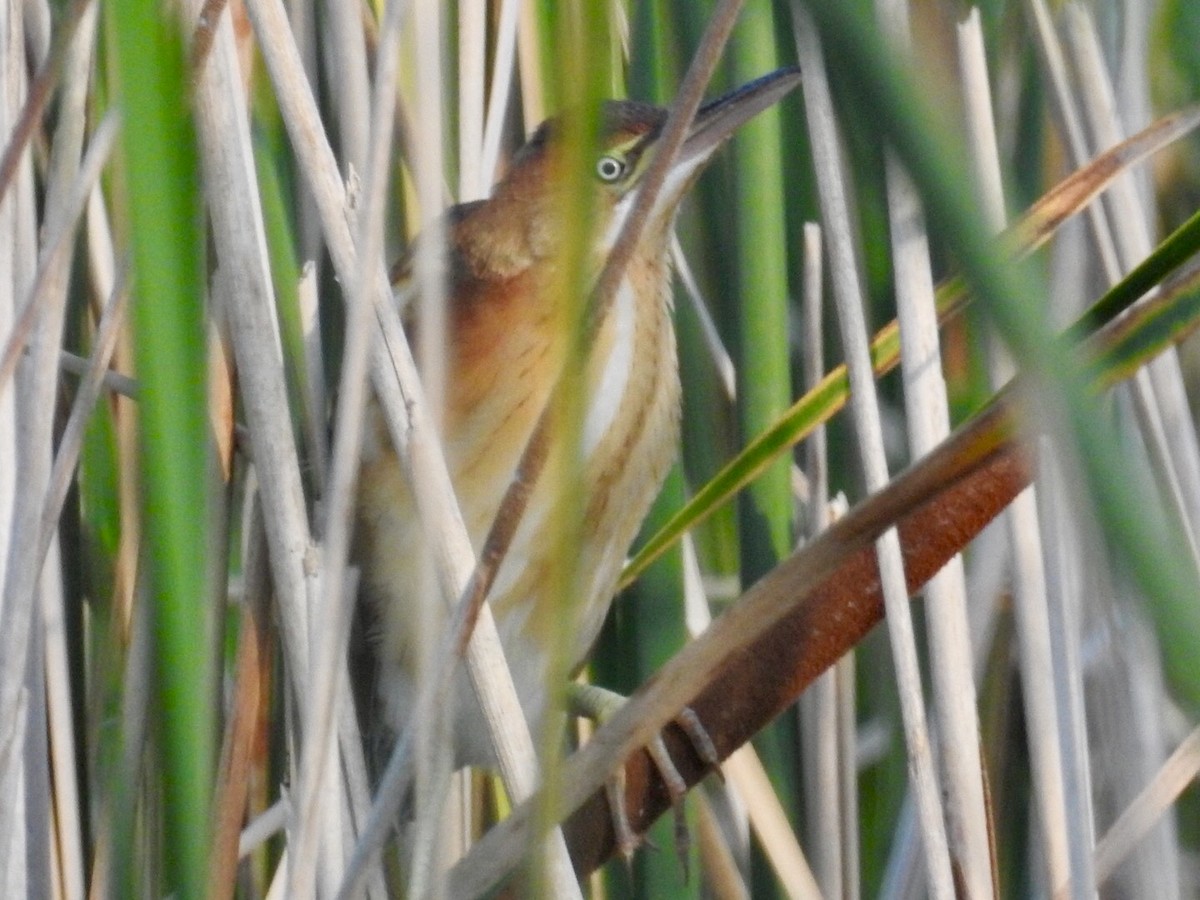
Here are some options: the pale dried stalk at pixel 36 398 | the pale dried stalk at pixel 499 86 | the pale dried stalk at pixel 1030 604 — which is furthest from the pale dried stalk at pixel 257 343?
the pale dried stalk at pixel 1030 604

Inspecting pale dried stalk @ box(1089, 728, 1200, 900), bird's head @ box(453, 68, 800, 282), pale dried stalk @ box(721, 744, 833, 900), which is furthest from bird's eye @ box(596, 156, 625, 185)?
pale dried stalk @ box(1089, 728, 1200, 900)

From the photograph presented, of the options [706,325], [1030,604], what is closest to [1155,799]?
[1030,604]

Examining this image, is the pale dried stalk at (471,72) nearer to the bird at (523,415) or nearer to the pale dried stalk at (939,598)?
the bird at (523,415)

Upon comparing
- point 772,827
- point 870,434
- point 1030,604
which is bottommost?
point 772,827

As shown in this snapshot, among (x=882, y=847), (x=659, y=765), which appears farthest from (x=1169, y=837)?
(x=659, y=765)

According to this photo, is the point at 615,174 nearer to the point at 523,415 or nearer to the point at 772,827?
the point at 523,415
